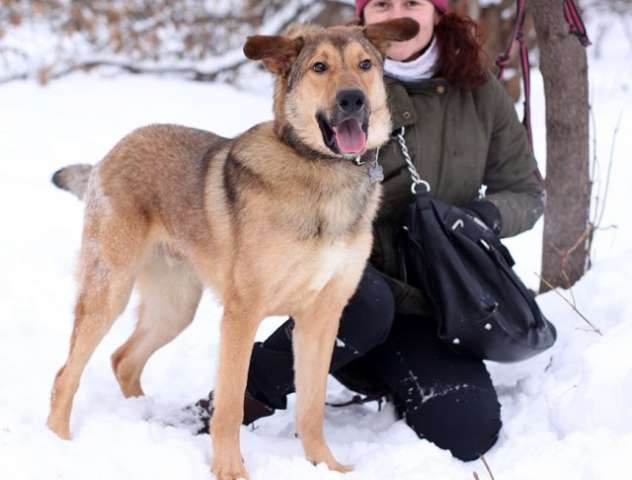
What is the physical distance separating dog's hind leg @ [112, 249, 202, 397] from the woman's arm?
1.40 m

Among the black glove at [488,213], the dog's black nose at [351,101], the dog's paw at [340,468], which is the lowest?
the dog's paw at [340,468]

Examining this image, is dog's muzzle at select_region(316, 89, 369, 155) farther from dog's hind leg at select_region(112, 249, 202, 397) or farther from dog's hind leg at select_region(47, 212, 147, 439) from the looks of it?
dog's hind leg at select_region(112, 249, 202, 397)

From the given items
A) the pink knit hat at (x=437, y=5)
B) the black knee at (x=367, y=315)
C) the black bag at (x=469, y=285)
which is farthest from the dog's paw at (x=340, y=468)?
the pink knit hat at (x=437, y=5)

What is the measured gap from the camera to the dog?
2.83 metres

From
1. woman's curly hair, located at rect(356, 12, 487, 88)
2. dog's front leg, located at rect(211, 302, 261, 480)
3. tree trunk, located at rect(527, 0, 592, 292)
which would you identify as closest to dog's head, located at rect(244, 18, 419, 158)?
woman's curly hair, located at rect(356, 12, 487, 88)

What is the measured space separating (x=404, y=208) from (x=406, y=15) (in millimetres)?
784

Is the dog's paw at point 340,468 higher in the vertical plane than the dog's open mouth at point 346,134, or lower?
lower

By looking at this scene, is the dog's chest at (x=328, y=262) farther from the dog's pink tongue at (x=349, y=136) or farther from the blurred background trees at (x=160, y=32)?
the blurred background trees at (x=160, y=32)

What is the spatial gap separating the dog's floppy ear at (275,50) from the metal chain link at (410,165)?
0.62 meters

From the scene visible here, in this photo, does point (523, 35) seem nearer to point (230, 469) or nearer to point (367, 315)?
point (367, 315)

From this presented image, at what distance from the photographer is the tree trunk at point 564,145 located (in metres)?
3.97

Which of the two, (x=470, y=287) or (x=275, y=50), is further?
(x=470, y=287)

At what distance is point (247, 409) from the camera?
3.44 m

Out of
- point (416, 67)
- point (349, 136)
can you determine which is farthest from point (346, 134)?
point (416, 67)
